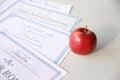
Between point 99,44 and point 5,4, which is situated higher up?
point 99,44

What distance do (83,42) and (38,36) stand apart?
162 millimetres

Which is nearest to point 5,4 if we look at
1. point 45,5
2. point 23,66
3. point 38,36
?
point 45,5

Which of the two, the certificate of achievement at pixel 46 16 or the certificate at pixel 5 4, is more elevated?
the certificate of achievement at pixel 46 16

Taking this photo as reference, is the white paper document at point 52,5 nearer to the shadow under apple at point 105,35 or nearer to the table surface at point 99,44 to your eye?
the table surface at point 99,44

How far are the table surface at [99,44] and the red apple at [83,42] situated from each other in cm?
2

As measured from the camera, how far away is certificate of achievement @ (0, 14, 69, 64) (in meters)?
0.61

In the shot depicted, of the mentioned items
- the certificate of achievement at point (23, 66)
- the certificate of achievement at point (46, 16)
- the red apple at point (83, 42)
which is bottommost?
the certificate of achievement at point (23, 66)

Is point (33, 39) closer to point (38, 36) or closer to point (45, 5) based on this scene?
point (38, 36)

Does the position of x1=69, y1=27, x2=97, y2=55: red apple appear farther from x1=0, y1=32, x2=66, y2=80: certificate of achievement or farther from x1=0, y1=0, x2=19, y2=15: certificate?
x1=0, y1=0, x2=19, y2=15: certificate

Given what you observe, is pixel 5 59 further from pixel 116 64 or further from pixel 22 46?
pixel 116 64

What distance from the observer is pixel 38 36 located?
26.3 inches

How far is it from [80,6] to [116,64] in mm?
312

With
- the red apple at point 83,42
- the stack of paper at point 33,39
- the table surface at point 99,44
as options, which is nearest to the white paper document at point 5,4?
the stack of paper at point 33,39

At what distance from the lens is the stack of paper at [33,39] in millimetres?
551
